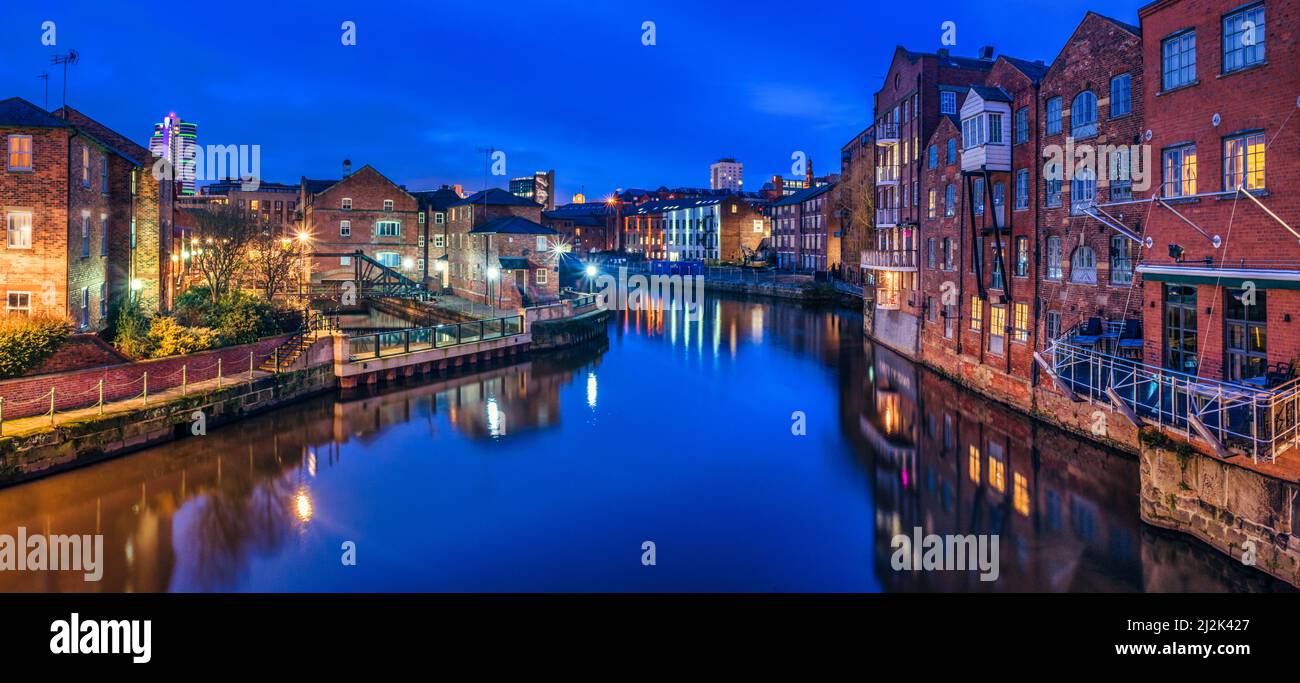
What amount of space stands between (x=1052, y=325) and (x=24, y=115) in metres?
29.9

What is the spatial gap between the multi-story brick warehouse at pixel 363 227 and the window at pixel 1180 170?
51.1 m

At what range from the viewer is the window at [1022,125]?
25.8 metres

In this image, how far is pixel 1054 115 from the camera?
80.0 feet

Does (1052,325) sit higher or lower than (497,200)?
lower

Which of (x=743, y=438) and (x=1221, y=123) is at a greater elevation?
(x=1221, y=123)

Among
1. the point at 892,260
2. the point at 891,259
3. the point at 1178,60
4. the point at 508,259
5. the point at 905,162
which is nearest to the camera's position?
the point at 1178,60

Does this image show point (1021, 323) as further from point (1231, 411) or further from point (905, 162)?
point (905, 162)

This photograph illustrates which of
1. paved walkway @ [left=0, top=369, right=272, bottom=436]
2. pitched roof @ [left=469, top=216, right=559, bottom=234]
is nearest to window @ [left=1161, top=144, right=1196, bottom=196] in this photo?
paved walkway @ [left=0, top=369, right=272, bottom=436]

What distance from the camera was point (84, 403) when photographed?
20578 mm

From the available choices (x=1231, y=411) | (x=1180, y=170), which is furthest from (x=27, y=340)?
(x=1180, y=170)

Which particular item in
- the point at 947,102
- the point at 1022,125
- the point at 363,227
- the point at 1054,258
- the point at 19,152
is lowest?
the point at 1054,258
